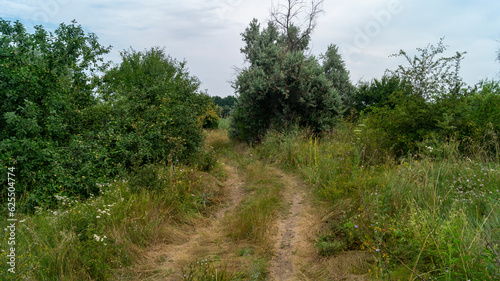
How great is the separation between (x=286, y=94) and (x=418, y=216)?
316 inches

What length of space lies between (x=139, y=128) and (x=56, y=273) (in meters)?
4.22

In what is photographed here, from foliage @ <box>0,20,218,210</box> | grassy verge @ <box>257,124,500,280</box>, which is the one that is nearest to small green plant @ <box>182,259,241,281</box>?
grassy verge @ <box>257,124,500,280</box>

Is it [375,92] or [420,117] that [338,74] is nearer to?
[375,92]

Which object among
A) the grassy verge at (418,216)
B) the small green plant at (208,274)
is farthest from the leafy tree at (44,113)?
the grassy verge at (418,216)

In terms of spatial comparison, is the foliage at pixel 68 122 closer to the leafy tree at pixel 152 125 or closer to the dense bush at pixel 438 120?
the leafy tree at pixel 152 125

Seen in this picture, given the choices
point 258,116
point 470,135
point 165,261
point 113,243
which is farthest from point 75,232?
point 258,116

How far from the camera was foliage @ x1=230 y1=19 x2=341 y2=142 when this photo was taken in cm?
1149

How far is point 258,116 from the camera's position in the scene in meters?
12.6

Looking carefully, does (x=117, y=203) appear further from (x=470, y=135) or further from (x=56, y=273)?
(x=470, y=135)

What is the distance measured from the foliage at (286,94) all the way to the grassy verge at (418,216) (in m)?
4.57

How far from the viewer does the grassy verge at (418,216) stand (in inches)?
116

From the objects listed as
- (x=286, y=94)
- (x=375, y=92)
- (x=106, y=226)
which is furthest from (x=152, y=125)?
(x=375, y=92)

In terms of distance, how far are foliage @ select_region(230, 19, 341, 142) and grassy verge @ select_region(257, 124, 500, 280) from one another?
4575 mm

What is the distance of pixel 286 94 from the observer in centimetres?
1121
